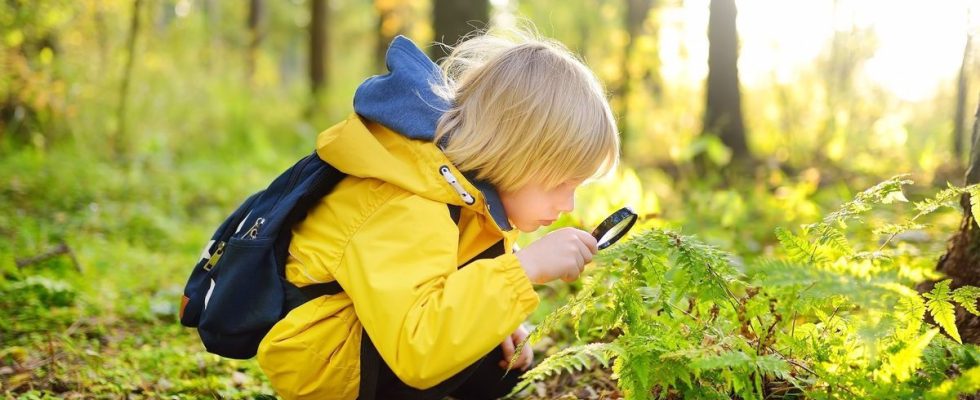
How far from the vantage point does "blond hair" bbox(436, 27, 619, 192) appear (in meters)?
2.23

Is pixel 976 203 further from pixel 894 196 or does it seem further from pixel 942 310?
pixel 942 310

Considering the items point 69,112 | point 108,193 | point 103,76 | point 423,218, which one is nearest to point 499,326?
point 423,218

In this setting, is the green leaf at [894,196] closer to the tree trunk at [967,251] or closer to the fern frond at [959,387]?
the fern frond at [959,387]

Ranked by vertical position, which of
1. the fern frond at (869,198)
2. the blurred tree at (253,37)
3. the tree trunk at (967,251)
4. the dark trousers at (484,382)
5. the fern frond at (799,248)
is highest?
the fern frond at (869,198)

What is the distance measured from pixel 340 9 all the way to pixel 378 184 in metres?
24.8

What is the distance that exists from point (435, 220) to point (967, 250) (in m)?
1.79

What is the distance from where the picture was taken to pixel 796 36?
8297 millimetres

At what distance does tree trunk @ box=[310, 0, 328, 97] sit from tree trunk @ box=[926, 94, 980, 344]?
13.6 meters

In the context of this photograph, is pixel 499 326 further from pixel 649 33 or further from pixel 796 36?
pixel 649 33

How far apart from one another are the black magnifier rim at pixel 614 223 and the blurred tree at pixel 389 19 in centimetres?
1442

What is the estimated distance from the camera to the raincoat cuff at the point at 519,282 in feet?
6.46

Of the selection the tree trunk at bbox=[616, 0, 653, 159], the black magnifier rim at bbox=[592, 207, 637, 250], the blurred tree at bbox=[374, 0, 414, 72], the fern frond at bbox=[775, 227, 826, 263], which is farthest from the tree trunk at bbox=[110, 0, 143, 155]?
the blurred tree at bbox=[374, 0, 414, 72]

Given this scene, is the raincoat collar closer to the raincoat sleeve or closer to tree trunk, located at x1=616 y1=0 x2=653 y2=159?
the raincoat sleeve

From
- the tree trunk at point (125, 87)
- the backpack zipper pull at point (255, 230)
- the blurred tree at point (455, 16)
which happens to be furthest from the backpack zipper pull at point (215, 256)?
the tree trunk at point (125, 87)
